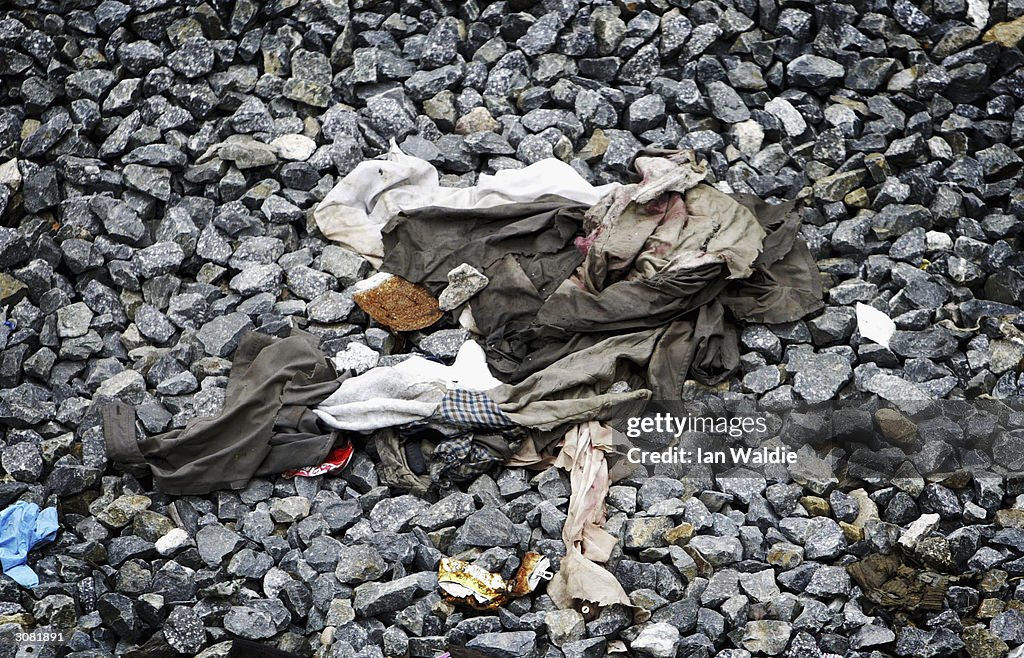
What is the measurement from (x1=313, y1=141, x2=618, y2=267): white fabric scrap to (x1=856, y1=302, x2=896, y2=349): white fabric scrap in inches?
48.6

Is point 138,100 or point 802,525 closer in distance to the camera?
point 802,525

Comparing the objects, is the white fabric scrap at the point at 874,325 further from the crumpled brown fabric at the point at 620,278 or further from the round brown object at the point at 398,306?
the round brown object at the point at 398,306

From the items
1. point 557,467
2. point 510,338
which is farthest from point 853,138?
point 557,467

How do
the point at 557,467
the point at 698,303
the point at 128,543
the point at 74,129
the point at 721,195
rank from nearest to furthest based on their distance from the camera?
the point at 128,543 < the point at 557,467 < the point at 698,303 < the point at 721,195 < the point at 74,129

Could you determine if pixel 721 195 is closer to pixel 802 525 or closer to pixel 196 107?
pixel 802 525

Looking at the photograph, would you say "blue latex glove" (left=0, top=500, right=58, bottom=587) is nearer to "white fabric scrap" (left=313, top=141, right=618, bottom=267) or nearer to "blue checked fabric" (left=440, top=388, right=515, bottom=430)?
"blue checked fabric" (left=440, top=388, right=515, bottom=430)

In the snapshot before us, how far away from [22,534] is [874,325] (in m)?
3.39

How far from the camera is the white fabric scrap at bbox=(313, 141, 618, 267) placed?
5.12m

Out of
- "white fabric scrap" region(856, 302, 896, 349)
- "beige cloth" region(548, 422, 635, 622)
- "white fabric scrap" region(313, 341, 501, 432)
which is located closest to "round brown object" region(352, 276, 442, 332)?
"white fabric scrap" region(313, 341, 501, 432)

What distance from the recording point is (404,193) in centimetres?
523

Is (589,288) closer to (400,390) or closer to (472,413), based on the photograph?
(472,413)

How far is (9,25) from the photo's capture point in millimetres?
5738

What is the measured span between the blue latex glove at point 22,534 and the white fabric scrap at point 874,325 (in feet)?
10.6

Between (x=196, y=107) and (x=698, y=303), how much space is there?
2.72 metres
